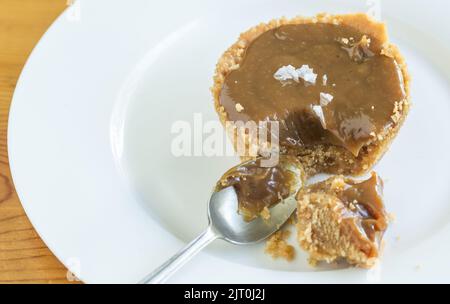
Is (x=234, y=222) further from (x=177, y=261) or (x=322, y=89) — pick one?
(x=322, y=89)

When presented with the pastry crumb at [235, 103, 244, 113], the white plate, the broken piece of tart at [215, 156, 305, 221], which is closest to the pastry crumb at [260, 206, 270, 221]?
the broken piece of tart at [215, 156, 305, 221]

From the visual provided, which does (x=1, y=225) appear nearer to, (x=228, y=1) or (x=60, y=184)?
(x=60, y=184)

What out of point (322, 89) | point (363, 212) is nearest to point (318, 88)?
point (322, 89)

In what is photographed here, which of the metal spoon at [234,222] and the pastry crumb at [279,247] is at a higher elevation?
the metal spoon at [234,222]

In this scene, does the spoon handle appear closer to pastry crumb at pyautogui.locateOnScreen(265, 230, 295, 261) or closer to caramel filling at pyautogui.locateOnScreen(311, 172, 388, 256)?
pastry crumb at pyautogui.locateOnScreen(265, 230, 295, 261)

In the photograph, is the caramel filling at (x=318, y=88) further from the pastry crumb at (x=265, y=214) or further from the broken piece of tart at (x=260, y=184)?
the pastry crumb at (x=265, y=214)

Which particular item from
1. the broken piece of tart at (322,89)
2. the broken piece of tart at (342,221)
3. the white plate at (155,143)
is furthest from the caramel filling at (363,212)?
the broken piece of tart at (322,89)

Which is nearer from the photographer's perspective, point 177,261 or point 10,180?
point 177,261
